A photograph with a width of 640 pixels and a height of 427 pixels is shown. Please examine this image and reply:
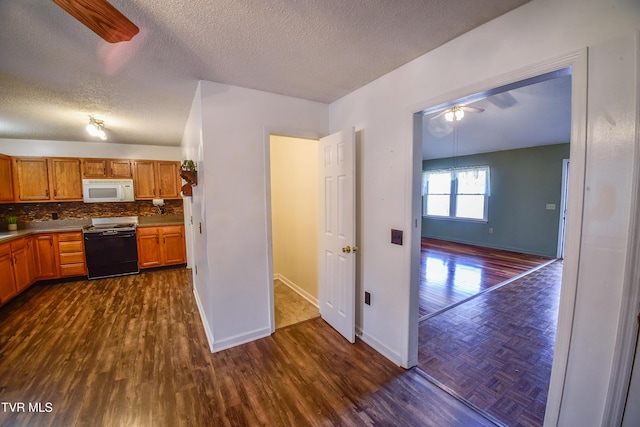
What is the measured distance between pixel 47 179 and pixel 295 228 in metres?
4.33

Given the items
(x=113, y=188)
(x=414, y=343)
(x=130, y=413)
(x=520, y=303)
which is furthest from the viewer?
(x=113, y=188)

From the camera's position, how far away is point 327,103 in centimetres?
281

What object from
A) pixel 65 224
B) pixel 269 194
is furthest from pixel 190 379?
pixel 65 224

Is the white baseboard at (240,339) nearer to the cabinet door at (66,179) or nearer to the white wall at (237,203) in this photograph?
the white wall at (237,203)

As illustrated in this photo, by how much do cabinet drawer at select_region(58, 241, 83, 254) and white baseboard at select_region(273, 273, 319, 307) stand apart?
11.1ft

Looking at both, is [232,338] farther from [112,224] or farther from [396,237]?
[112,224]

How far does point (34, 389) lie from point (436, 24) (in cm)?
380

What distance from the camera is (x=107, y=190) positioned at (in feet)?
14.5

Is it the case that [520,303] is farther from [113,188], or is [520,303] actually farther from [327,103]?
[113,188]

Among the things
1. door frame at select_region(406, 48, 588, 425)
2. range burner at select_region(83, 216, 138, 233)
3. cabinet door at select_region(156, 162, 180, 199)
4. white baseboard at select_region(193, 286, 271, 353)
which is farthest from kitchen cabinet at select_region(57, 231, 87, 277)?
door frame at select_region(406, 48, 588, 425)

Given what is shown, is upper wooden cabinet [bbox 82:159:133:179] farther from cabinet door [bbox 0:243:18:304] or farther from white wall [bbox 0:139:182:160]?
cabinet door [bbox 0:243:18:304]

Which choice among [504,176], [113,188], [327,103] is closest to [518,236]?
[504,176]

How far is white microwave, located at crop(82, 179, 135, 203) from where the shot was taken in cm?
434

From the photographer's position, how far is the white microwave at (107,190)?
14.2 ft
